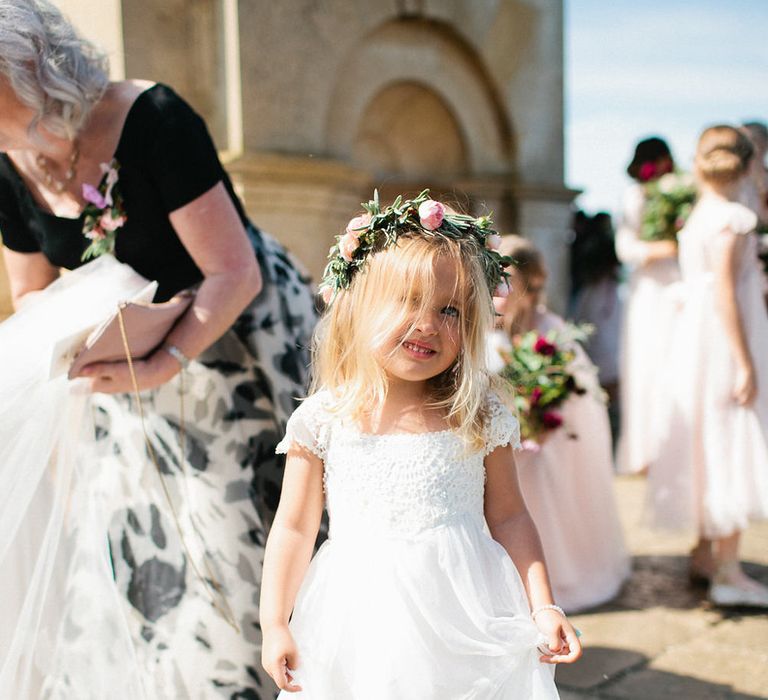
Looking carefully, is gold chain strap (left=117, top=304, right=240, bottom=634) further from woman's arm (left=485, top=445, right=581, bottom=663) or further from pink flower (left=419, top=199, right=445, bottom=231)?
pink flower (left=419, top=199, right=445, bottom=231)

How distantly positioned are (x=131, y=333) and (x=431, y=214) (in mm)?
857

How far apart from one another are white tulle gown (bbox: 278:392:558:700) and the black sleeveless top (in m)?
0.70

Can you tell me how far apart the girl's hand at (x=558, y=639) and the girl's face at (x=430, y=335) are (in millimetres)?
567

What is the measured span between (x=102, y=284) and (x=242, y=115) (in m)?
3.34

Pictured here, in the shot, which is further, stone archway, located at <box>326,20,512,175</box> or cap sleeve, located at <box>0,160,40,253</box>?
stone archway, located at <box>326,20,512,175</box>

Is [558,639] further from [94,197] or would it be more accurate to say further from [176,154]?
[94,197]

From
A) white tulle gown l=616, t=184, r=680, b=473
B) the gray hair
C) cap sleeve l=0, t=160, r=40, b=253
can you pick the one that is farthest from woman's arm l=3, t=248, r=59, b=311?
white tulle gown l=616, t=184, r=680, b=473

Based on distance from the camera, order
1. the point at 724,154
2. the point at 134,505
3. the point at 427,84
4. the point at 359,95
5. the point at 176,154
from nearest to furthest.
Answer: the point at 176,154 < the point at 134,505 < the point at 724,154 < the point at 359,95 < the point at 427,84

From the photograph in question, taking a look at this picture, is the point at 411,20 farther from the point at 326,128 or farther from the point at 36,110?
the point at 36,110

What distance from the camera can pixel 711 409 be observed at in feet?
13.5

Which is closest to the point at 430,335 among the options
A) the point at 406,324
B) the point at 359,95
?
the point at 406,324

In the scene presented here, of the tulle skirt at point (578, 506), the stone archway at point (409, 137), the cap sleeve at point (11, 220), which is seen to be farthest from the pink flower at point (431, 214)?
the stone archway at point (409, 137)

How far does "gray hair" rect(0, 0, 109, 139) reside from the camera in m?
2.06

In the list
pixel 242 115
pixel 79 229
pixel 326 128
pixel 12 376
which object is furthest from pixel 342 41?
pixel 12 376
